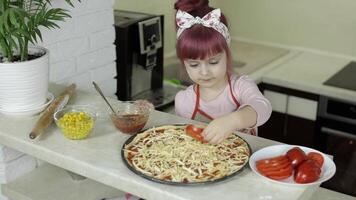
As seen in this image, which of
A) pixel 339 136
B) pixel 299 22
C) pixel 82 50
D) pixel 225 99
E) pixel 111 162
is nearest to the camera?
pixel 111 162

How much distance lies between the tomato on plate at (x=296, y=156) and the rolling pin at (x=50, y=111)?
635 millimetres

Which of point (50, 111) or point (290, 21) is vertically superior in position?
point (50, 111)

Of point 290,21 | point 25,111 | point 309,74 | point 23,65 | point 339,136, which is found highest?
point 23,65

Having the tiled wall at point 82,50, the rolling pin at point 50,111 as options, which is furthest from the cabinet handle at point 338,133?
the rolling pin at point 50,111

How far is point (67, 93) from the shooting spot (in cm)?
152

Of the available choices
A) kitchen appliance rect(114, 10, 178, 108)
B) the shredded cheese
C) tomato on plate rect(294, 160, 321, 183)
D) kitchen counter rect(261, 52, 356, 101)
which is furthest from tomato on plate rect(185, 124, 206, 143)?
kitchen counter rect(261, 52, 356, 101)

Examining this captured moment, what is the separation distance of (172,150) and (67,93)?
1.60 feet

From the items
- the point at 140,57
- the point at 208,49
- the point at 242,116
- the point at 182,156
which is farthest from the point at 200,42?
the point at 140,57

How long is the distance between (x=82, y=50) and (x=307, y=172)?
105 centimetres

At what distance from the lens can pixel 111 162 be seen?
1.17 metres

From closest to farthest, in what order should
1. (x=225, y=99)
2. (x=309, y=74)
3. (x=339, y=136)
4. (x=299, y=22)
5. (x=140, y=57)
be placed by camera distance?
(x=225, y=99), (x=140, y=57), (x=339, y=136), (x=309, y=74), (x=299, y=22)

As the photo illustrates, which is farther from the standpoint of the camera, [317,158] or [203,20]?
[203,20]

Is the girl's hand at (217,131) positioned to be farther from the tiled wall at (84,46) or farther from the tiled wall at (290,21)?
the tiled wall at (290,21)

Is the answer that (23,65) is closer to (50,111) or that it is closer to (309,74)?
(50,111)
